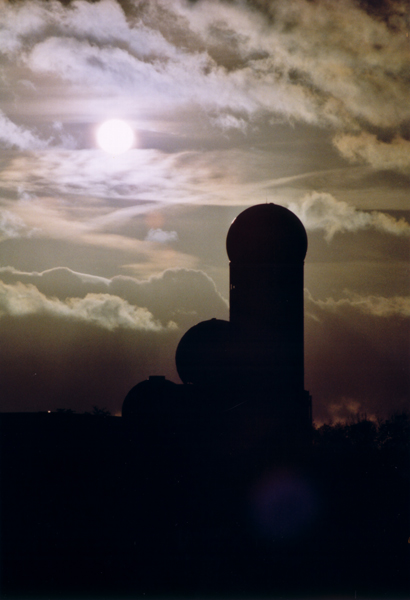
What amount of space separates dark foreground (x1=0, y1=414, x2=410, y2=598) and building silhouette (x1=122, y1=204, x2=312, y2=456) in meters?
1.96

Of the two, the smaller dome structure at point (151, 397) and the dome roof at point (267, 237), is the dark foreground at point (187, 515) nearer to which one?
the smaller dome structure at point (151, 397)

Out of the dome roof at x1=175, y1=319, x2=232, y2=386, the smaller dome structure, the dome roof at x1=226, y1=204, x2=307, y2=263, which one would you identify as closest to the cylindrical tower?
the dome roof at x1=226, y1=204, x2=307, y2=263

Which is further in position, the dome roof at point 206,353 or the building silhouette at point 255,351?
the dome roof at point 206,353

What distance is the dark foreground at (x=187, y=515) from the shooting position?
18281 millimetres

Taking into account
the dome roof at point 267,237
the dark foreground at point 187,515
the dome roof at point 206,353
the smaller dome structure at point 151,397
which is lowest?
the dark foreground at point 187,515

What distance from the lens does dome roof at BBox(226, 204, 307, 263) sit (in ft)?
102

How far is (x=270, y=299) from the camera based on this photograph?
30.4 meters

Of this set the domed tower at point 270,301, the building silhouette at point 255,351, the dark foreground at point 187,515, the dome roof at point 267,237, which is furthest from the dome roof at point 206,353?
the dome roof at point 267,237

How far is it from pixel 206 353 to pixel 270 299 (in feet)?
13.5

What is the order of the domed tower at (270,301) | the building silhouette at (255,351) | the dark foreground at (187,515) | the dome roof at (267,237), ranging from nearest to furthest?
the dark foreground at (187,515) < the building silhouette at (255,351) < the domed tower at (270,301) < the dome roof at (267,237)

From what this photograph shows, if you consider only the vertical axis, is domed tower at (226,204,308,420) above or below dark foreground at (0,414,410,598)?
above

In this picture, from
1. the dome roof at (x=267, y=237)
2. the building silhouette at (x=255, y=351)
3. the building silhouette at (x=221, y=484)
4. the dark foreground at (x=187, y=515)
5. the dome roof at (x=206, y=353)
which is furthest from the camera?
the dome roof at (x=267, y=237)

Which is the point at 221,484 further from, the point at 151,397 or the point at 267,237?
the point at 267,237

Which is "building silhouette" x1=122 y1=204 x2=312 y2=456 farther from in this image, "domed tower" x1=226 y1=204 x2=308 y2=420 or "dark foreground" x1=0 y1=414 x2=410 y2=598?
"dark foreground" x1=0 y1=414 x2=410 y2=598
